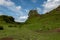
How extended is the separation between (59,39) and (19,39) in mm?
7778

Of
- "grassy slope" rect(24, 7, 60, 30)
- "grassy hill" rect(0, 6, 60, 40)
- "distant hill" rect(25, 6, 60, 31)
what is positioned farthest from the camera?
"distant hill" rect(25, 6, 60, 31)

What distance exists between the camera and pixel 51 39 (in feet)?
108

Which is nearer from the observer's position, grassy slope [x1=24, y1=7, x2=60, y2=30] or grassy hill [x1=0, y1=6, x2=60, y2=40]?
grassy hill [x1=0, y1=6, x2=60, y2=40]

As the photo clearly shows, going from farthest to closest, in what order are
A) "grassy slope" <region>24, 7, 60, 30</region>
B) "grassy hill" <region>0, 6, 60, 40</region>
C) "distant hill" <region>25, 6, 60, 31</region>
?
"distant hill" <region>25, 6, 60, 31</region> → "grassy slope" <region>24, 7, 60, 30</region> → "grassy hill" <region>0, 6, 60, 40</region>

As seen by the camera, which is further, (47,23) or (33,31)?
(47,23)

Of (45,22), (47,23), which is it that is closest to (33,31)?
(47,23)

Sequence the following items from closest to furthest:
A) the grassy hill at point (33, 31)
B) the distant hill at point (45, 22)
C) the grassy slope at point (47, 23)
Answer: the grassy hill at point (33, 31) < the grassy slope at point (47, 23) < the distant hill at point (45, 22)

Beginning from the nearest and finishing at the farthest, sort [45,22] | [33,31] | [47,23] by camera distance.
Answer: [33,31] → [47,23] → [45,22]

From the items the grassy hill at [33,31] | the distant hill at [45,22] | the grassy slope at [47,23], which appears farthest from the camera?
the distant hill at [45,22]

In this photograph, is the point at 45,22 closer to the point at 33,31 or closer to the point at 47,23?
the point at 47,23

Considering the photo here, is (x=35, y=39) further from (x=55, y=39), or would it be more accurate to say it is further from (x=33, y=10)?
(x=33, y=10)

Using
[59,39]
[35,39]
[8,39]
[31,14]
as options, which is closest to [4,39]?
[8,39]

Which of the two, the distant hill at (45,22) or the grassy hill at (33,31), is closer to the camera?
the grassy hill at (33,31)

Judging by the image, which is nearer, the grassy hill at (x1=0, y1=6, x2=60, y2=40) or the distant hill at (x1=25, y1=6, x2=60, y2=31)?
the grassy hill at (x1=0, y1=6, x2=60, y2=40)
